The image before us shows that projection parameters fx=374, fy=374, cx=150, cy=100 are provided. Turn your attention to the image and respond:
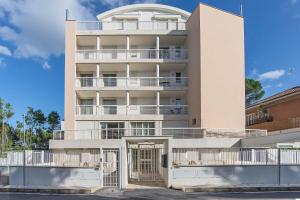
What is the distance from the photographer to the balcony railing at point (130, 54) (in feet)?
120

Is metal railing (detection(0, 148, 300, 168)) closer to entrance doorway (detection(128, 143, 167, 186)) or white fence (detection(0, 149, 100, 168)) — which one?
white fence (detection(0, 149, 100, 168))

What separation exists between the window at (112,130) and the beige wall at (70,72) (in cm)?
290

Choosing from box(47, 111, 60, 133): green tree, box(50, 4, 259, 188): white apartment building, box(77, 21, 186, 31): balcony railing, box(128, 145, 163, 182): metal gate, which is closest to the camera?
box(128, 145, 163, 182): metal gate

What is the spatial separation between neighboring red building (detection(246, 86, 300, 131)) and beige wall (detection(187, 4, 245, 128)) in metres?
3.03

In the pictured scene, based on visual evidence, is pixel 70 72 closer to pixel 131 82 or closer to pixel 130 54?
pixel 131 82

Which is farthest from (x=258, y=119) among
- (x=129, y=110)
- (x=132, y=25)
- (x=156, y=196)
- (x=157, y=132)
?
(x=156, y=196)

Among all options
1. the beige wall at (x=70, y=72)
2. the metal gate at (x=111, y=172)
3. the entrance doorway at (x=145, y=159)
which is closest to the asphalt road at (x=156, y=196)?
the metal gate at (x=111, y=172)

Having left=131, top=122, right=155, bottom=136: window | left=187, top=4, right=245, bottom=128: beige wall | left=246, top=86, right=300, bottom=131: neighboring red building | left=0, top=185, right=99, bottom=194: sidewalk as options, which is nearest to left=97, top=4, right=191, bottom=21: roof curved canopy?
left=187, top=4, right=245, bottom=128: beige wall

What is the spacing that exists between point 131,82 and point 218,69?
28.6 feet

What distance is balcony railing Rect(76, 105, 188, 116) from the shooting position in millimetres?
35812

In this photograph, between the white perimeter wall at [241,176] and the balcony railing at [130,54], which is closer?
the white perimeter wall at [241,176]

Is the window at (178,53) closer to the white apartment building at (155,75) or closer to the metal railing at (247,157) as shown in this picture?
the white apartment building at (155,75)

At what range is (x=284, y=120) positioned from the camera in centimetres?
3108

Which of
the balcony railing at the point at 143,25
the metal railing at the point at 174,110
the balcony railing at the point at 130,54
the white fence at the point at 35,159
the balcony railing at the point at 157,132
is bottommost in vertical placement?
the white fence at the point at 35,159
